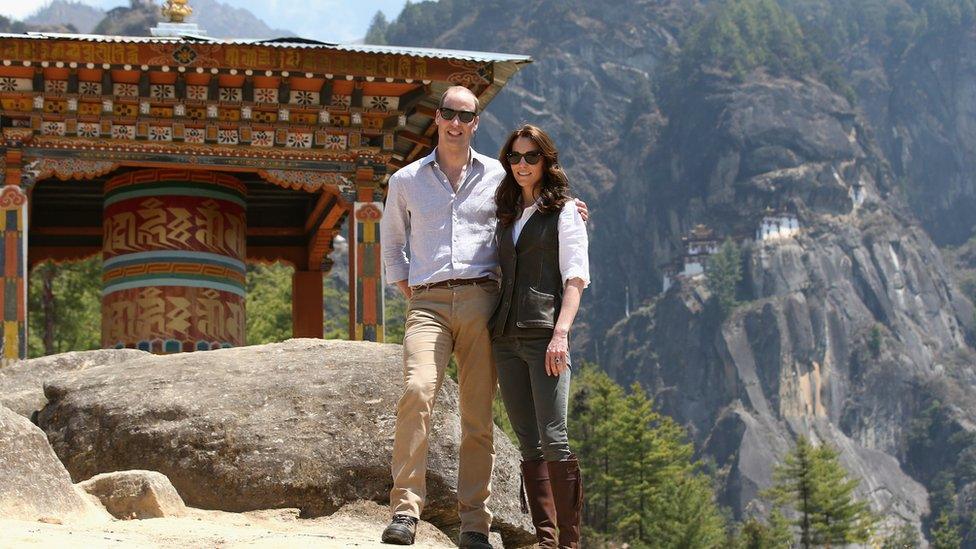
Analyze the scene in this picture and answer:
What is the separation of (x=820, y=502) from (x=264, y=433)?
4971cm

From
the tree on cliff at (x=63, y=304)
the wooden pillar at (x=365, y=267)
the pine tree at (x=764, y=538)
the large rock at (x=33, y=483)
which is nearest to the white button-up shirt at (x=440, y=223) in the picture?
the large rock at (x=33, y=483)

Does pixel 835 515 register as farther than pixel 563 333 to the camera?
Yes

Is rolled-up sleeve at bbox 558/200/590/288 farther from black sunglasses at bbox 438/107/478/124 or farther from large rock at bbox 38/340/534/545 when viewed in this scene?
large rock at bbox 38/340/534/545

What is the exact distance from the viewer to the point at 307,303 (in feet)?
69.2

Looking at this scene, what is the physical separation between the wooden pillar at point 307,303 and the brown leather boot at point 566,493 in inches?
570

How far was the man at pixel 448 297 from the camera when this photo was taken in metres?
6.62

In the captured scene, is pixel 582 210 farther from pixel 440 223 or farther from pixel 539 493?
pixel 539 493

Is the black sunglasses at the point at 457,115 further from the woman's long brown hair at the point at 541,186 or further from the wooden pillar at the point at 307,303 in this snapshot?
the wooden pillar at the point at 307,303

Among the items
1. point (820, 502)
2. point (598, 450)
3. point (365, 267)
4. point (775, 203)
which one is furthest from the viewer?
point (775, 203)

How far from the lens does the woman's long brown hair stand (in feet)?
22.4

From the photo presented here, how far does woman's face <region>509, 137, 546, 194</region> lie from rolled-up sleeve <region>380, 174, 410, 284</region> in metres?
0.65

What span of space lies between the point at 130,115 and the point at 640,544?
36.3m

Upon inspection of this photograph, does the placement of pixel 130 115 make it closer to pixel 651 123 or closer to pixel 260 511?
pixel 260 511

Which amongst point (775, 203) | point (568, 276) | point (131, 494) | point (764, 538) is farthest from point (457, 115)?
point (775, 203)
